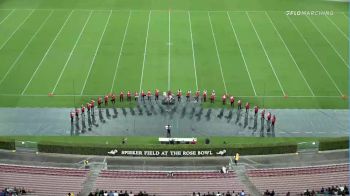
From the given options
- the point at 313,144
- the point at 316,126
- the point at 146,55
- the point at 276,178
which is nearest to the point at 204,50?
the point at 146,55

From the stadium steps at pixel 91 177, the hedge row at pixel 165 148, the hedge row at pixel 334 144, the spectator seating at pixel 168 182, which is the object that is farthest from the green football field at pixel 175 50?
the spectator seating at pixel 168 182

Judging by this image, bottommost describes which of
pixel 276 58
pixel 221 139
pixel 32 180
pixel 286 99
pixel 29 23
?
pixel 32 180

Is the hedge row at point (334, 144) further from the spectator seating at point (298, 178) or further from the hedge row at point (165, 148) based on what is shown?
the spectator seating at point (298, 178)

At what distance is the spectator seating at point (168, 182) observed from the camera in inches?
1112

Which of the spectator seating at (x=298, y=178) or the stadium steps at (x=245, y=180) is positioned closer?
the spectator seating at (x=298, y=178)

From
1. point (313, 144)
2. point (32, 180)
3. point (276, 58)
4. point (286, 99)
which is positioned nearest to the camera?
point (32, 180)

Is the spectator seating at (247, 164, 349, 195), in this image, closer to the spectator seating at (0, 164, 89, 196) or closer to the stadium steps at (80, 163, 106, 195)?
the stadium steps at (80, 163, 106, 195)

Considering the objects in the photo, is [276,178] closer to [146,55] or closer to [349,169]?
[349,169]

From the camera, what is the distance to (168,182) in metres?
29.0

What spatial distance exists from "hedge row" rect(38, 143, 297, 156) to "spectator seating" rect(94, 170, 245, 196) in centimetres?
211

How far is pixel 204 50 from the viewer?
155 feet

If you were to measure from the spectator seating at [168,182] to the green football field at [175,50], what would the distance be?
10.7m

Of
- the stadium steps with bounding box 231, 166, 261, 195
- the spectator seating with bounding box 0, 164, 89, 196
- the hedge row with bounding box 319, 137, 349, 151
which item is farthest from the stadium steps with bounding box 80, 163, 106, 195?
the hedge row with bounding box 319, 137, 349, 151

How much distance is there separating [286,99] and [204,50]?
379 inches
